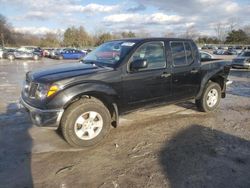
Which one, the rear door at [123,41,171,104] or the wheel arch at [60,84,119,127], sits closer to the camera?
the wheel arch at [60,84,119,127]

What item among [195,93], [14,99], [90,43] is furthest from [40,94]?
[90,43]

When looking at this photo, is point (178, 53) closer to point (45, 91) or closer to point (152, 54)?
point (152, 54)

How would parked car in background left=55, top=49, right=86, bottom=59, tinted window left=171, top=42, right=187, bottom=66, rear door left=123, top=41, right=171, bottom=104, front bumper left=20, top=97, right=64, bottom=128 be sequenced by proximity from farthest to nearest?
parked car in background left=55, top=49, right=86, bottom=59 → tinted window left=171, top=42, right=187, bottom=66 → rear door left=123, top=41, right=171, bottom=104 → front bumper left=20, top=97, right=64, bottom=128

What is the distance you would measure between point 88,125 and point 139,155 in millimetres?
1053

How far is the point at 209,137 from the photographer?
17.4ft

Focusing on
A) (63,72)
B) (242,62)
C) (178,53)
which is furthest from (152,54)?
(242,62)

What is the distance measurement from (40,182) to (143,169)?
1430 mm

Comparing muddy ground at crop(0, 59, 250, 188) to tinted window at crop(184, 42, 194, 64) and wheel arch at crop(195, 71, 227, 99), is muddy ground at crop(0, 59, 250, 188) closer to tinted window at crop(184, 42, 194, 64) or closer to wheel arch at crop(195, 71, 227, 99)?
wheel arch at crop(195, 71, 227, 99)

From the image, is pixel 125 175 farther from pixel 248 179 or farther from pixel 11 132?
pixel 11 132

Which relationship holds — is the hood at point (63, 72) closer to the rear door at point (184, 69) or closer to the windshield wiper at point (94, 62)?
the windshield wiper at point (94, 62)

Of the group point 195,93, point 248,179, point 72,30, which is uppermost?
point 72,30

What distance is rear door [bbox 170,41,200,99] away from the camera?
6.07 m

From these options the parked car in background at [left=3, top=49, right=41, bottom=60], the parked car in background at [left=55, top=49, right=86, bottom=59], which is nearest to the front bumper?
the parked car in background at [left=3, top=49, right=41, bottom=60]

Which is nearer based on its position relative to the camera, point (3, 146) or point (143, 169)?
point (143, 169)
